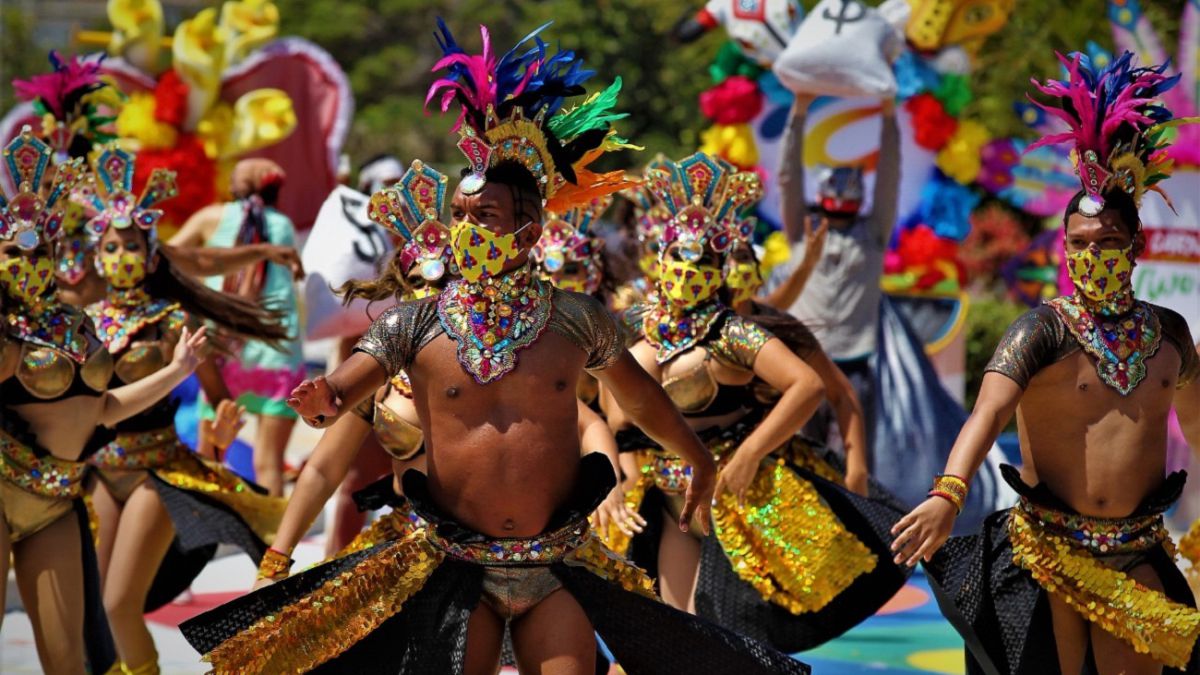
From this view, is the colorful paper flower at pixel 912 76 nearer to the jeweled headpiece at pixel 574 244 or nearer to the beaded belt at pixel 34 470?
the jeweled headpiece at pixel 574 244

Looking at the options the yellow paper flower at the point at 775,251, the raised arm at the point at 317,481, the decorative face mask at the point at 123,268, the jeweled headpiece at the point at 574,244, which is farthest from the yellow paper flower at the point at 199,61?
the raised arm at the point at 317,481

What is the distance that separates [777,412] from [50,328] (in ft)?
7.80

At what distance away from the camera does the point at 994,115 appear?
848 inches

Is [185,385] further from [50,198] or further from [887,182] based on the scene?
[887,182]

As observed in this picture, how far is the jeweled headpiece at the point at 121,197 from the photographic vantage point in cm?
699

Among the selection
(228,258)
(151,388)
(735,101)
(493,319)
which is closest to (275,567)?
(493,319)

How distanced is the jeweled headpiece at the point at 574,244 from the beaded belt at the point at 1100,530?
2.81 meters

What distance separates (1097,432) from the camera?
5305mm

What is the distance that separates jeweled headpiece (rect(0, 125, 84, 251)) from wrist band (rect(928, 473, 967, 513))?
9.80ft

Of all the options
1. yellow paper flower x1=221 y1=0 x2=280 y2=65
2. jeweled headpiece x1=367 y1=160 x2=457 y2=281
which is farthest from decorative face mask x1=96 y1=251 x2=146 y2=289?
yellow paper flower x1=221 y1=0 x2=280 y2=65

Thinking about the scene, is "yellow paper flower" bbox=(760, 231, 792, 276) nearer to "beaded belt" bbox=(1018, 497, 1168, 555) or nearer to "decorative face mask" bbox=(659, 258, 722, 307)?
"decorative face mask" bbox=(659, 258, 722, 307)

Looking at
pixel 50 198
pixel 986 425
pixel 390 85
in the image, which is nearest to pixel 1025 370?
pixel 986 425

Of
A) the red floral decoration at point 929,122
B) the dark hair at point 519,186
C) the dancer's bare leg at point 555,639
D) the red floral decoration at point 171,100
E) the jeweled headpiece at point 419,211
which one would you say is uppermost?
the dark hair at point 519,186

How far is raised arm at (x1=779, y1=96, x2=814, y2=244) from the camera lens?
1040 cm
